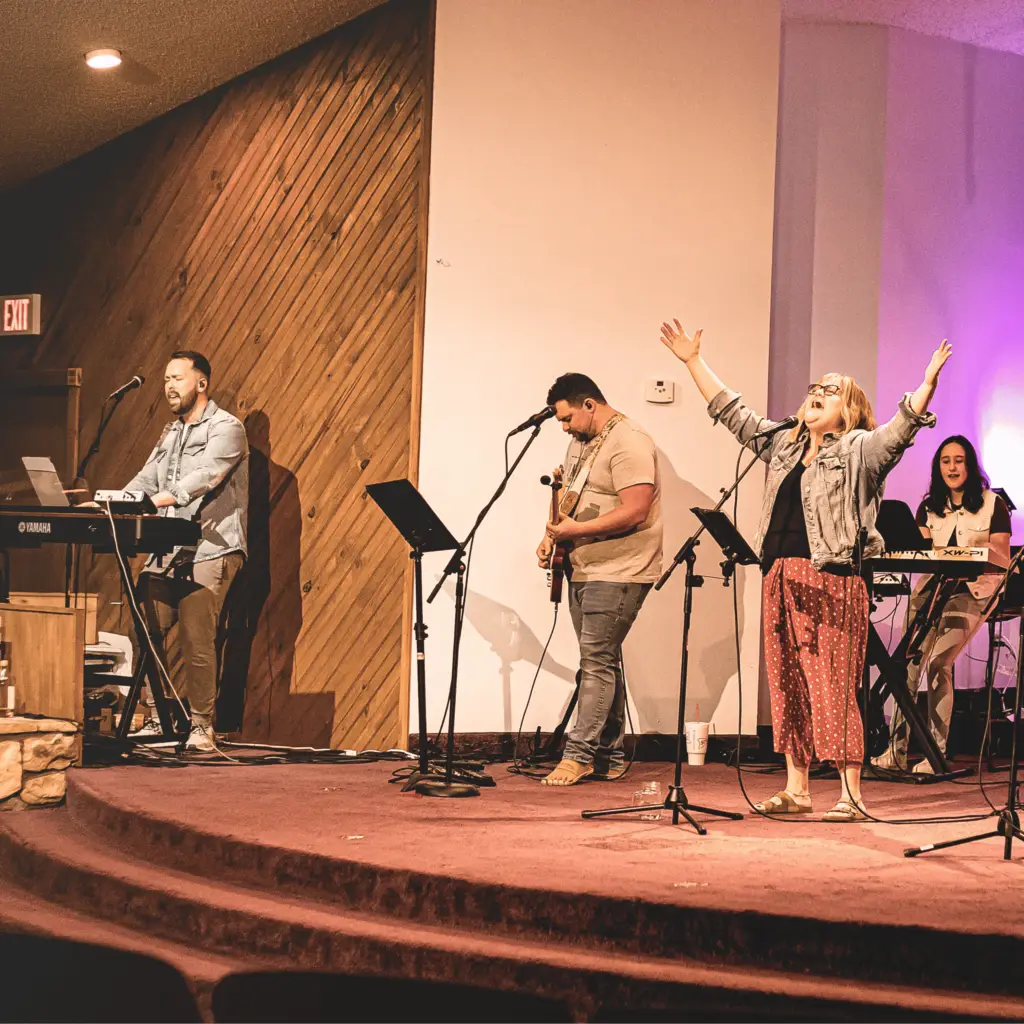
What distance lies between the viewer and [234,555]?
258 inches

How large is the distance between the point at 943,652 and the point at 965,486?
3.02ft

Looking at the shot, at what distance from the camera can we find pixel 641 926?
12.0 ft

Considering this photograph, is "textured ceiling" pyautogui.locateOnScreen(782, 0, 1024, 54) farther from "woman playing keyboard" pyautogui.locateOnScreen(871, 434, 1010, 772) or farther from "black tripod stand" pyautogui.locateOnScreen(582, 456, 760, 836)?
"black tripod stand" pyautogui.locateOnScreen(582, 456, 760, 836)

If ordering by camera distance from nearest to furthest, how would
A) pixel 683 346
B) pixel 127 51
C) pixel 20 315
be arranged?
pixel 683 346, pixel 127 51, pixel 20 315

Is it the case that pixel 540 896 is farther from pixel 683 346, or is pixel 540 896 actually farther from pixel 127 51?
pixel 127 51

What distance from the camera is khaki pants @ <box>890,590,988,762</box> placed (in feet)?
21.8

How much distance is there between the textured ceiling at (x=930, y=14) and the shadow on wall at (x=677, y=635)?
9.57 ft

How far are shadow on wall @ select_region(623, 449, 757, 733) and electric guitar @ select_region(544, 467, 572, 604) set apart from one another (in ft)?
2.15

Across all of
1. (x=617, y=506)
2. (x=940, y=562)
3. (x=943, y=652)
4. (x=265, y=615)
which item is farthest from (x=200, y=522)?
(x=943, y=652)

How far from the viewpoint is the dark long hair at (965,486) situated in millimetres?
6930

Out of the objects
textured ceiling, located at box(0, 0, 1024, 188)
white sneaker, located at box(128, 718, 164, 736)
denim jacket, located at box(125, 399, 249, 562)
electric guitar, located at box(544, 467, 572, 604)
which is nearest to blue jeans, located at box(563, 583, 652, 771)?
electric guitar, located at box(544, 467, 572, 604)

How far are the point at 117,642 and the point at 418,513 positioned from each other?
10.7ft

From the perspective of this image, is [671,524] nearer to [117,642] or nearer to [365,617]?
[365,617]

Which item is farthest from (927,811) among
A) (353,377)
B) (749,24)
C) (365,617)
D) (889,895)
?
(749,24)
